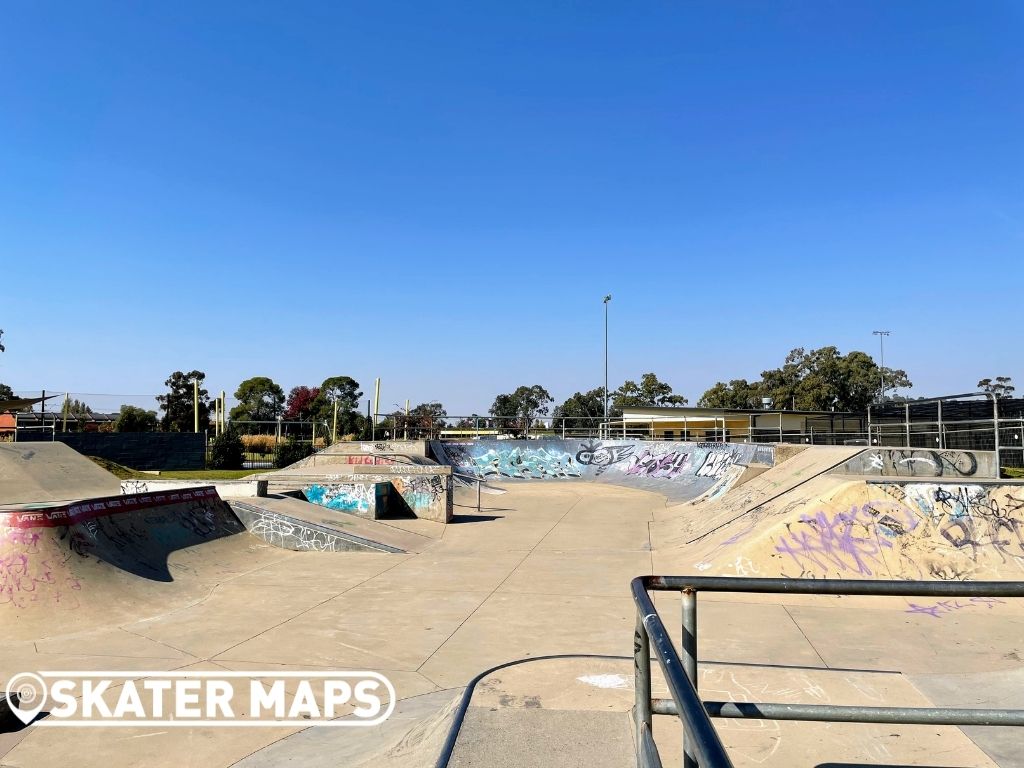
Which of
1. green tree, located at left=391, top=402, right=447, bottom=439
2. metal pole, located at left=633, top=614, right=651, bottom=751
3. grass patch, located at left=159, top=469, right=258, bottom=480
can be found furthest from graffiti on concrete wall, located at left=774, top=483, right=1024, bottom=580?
green tree, located at left=391, top=402, right=447, bottom=439

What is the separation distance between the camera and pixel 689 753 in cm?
218

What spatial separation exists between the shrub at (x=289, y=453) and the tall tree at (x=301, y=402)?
1772 inches

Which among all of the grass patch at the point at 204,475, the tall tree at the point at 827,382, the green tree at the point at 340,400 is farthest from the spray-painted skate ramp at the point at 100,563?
the tall tree at the point at 827,382

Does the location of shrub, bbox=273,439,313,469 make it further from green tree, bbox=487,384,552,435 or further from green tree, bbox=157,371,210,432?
green tree, bbox=487,384,552,435

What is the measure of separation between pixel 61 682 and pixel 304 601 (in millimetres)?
3097

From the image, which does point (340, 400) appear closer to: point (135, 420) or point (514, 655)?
point (135, 420)

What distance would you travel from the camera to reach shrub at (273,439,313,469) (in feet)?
94.2

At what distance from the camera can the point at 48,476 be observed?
1606 centimetres

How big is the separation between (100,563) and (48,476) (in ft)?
30.7

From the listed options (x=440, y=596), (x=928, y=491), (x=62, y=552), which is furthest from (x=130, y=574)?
(x=928, y=491)

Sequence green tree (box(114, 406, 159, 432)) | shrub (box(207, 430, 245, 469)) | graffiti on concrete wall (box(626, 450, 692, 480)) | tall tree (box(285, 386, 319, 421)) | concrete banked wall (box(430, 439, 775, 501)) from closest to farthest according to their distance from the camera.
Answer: concrete banked wall (box(430, 439, 775, 501)) → graffiti on concrete wall (box(626, 450, 692, 480)) → shrub (box(207, 430, 245, 469)) → green tree (box(114, 406, 159, 432)) → tall tree (box(285, 386, 319, 421))

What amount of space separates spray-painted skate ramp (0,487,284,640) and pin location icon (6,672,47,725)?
4.89ft

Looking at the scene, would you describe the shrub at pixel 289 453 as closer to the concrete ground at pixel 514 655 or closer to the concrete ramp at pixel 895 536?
the concrete ground at pixel 514 655

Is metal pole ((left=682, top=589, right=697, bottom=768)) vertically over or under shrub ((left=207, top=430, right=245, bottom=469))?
over
